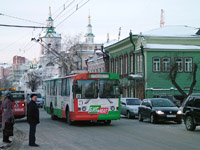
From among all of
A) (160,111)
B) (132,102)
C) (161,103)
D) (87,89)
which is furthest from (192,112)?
(132,102)

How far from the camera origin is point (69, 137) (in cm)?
1734

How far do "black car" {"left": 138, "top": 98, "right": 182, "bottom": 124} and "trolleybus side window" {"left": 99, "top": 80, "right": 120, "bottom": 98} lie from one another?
3047 mm

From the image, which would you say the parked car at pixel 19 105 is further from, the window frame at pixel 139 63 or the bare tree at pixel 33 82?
the bare tree at pixel 33 82

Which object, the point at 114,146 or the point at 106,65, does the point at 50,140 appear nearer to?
the point at 114,146

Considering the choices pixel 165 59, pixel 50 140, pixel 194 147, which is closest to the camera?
pixel 194 147

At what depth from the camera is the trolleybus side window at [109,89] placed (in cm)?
2331

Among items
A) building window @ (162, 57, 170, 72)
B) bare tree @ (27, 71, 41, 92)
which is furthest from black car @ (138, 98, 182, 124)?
bare tree @ (27, 71, 41, 92)

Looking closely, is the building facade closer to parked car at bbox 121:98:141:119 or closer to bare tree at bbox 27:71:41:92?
parked car at bbox 121:98:141:119

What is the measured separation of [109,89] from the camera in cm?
2359

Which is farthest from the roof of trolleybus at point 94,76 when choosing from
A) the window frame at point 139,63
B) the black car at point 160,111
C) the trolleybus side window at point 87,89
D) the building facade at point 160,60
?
the window frame at point 139,63

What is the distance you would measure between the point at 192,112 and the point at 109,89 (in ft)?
17.7

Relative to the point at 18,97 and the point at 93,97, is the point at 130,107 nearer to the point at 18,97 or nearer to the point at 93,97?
the point at 18,97

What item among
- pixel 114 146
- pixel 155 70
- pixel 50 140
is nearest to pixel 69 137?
pixel 50 140

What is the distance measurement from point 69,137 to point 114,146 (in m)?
3.66
